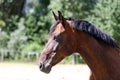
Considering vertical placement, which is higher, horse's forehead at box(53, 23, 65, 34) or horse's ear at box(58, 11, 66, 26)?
horse's ear at box(58, 11, 66, 26)

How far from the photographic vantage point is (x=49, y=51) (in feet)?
16.9

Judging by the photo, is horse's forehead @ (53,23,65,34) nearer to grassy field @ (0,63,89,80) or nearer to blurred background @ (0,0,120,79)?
grassy field @ (0,63,89,80)

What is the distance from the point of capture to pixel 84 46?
5.26m

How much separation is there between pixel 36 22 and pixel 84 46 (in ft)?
105

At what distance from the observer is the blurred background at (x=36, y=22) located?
26641 mm

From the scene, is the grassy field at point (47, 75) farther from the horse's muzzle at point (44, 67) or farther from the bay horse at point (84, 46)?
the horse's muzzle at point (44, 67)

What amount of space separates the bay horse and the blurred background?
1870 centimetres

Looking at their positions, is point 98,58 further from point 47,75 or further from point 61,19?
point 47,75

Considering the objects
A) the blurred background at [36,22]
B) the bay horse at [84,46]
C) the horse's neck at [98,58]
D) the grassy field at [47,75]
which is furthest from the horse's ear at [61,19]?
the blurred background at [36,22]

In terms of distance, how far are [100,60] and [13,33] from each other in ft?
95.2

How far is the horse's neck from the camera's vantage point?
5.25m

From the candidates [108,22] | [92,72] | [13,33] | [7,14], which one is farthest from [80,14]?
[92,72]

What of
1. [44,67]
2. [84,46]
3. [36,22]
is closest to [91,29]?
[84,46]

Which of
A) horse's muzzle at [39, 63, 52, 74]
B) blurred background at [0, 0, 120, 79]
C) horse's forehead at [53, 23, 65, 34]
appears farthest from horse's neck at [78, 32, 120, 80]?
blurred background at [0, 0, 120, 79]
